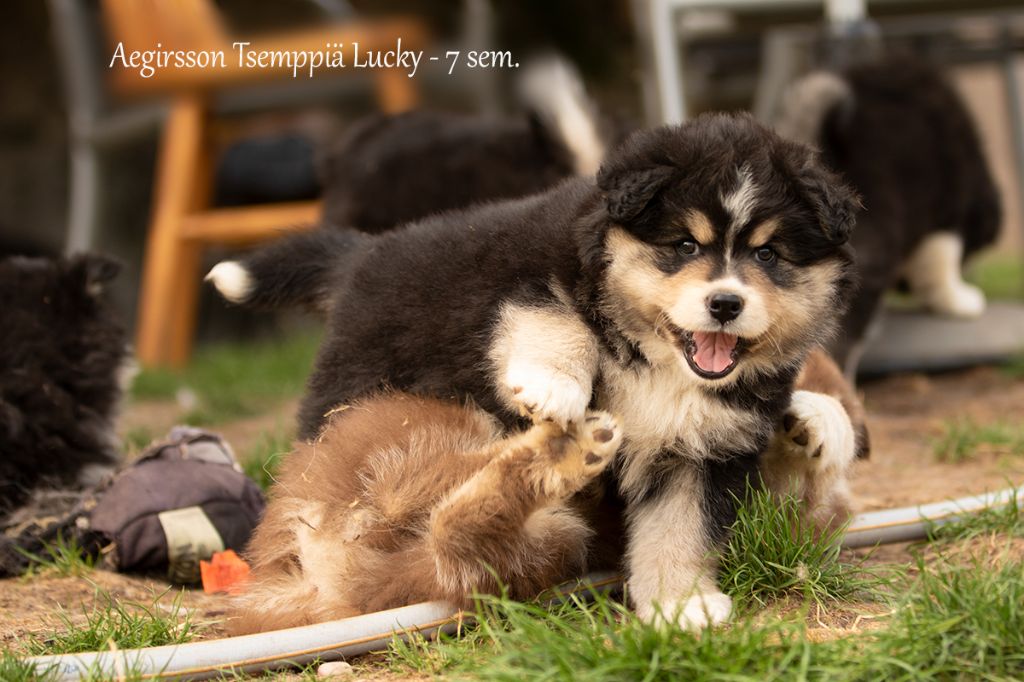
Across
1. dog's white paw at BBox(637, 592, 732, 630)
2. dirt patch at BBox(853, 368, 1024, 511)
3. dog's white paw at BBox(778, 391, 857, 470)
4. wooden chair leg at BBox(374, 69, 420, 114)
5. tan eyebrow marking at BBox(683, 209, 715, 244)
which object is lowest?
dirt patch at BBox(853, 368, 1024, 511)

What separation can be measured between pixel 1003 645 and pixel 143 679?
1.52 metres

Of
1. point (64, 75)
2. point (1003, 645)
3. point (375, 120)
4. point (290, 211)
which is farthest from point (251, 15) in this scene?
point (1003, 645)

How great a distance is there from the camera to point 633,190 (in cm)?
227

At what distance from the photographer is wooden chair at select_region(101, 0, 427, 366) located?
5.81 meters

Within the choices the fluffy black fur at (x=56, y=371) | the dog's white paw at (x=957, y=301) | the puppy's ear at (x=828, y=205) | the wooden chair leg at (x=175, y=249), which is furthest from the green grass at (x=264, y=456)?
the dog's white paw at (x=957, y=301)

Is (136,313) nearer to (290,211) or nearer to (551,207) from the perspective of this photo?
(290,211)

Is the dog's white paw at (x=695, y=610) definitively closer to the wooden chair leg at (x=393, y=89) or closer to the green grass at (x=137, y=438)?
the green grass at (x=137, y=438)

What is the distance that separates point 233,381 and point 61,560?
300cm

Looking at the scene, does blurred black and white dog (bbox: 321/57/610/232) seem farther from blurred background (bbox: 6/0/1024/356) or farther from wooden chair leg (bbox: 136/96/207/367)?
wooden chair leg (bbox: 136/96/207/367)

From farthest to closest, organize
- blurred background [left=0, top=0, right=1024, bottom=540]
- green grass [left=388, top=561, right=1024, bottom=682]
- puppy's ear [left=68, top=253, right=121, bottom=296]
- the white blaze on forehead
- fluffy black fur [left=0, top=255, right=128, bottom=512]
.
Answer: blurred background [left=0, top=0, right=1024, bottom=540]
puppy's ear [left=68, top=253, right=121, bottom=296]
fluffy black fur [left=0, top=255, right=128, bottom=512]
the white blaze on forehead
green grass [left=388, top=561, right=1024, bottom=682]

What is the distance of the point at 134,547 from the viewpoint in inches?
115

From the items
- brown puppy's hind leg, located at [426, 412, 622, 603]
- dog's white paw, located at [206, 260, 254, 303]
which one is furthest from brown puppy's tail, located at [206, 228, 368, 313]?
brown puppy's hind leg, located at [426, 412, 622, 603]

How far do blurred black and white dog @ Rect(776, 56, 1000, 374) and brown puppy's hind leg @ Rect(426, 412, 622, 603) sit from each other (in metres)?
2.51

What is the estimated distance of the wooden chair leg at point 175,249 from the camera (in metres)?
6.43
